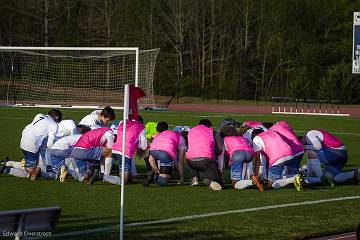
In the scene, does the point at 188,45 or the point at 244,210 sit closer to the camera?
the point at 244,210

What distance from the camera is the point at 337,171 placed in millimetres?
17734

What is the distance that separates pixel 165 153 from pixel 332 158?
3.49m

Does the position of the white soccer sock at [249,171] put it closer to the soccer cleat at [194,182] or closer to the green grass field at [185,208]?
the green grass field at [185,208]

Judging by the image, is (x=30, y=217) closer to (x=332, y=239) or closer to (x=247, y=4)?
(x=332, y=239)

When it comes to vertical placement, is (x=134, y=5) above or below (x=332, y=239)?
above

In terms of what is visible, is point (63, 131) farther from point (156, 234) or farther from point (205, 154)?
point (156, 234)

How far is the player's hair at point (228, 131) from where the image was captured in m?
17.0

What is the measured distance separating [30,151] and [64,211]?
434cm

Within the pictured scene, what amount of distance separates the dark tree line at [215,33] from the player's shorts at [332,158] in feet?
158

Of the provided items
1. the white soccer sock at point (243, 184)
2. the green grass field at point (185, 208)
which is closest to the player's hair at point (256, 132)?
the white soccer sock at point (243, 184)

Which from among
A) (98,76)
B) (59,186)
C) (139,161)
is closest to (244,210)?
(59,186)

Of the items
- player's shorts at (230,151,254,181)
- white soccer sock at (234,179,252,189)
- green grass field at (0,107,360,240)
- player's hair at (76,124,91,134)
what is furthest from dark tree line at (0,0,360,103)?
white soccer sock at (234,179,252,189)

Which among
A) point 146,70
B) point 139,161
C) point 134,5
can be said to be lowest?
point 139,161

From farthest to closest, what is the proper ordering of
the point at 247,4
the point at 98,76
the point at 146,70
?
the point at 247,4, the point at 98,76, the point at 146,70
